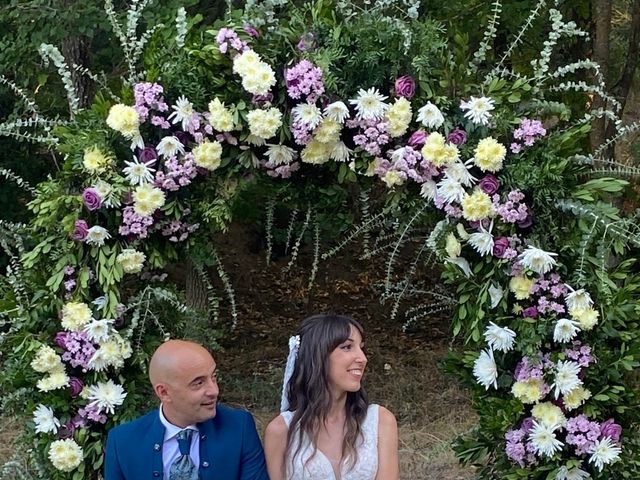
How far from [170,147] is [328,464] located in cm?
134

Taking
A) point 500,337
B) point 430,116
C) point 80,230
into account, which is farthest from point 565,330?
point 80,230

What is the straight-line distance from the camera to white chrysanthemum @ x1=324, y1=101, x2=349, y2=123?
10.9 feet

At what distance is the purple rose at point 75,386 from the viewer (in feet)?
11.6

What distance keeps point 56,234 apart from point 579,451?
222 centimetres

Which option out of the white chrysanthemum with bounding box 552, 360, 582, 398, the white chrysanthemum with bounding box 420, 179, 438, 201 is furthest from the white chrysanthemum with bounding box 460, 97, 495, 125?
the white chrysanthemum with bounding box 552, 360, 582, 398

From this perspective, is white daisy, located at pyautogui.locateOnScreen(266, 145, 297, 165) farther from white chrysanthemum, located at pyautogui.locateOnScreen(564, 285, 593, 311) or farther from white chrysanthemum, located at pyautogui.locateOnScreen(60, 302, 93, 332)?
white chrysanthemum, located at pyautogui.locateOnScreen(564, 285, 593, 311)

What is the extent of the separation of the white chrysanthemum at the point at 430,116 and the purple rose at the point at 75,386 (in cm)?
170

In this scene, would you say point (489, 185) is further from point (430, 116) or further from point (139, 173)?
point (139, 173)

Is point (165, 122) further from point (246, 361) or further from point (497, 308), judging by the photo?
point (246, 361)

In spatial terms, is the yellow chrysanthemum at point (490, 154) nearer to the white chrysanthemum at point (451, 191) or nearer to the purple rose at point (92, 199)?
the white chrysanthemum at point (451, 191)

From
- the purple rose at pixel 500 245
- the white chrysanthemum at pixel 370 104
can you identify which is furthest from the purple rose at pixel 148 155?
the purple rose at pixel 500 245

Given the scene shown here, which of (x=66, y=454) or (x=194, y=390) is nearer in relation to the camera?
(x=194, y=390)

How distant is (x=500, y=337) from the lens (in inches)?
131

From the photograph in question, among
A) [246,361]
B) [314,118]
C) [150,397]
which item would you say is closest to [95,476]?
[150,397]
